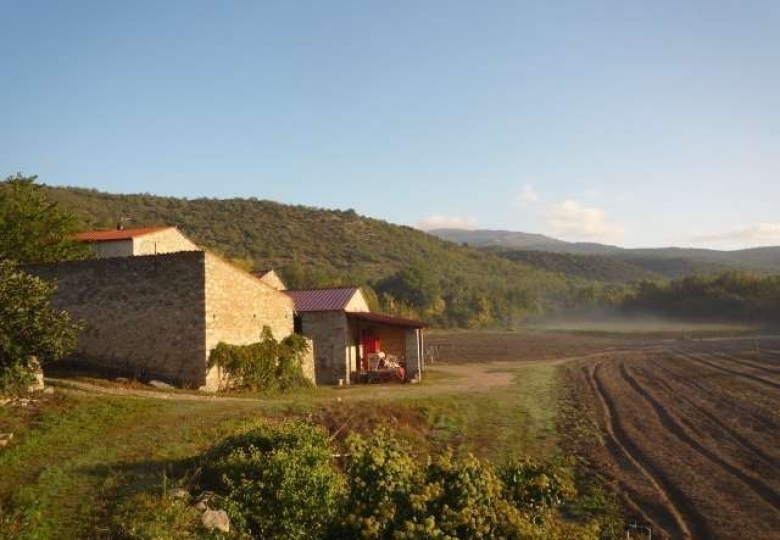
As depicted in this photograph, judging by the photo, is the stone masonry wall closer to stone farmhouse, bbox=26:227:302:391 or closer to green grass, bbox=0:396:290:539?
stone farmhouse, bbox=26:227:302:391

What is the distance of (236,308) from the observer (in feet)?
74.9

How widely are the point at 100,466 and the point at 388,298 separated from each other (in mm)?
67085

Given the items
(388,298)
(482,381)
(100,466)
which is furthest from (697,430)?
(388,298)

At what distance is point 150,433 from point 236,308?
31.7ft

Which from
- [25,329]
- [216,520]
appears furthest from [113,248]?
[216,520]

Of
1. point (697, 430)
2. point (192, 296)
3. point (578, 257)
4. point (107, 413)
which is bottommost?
point (697, 430)

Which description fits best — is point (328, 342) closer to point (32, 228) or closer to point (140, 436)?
point (32, 228)

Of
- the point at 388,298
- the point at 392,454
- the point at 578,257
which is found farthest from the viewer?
the point at 578,257

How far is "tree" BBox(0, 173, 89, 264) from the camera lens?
2505 centimetres

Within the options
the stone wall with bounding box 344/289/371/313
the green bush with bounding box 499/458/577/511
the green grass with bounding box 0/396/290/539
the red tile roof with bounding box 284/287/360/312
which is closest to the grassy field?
the green grass with bounding box 0/396/290/539

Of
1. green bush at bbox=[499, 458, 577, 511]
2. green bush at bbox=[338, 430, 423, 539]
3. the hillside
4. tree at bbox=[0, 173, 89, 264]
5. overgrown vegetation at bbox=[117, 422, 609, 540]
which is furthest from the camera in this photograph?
the hillside

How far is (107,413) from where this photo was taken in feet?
48.5

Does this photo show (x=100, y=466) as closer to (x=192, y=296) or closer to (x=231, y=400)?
(x=231, y=400)

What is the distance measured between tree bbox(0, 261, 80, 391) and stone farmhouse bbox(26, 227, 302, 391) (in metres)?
6.81
